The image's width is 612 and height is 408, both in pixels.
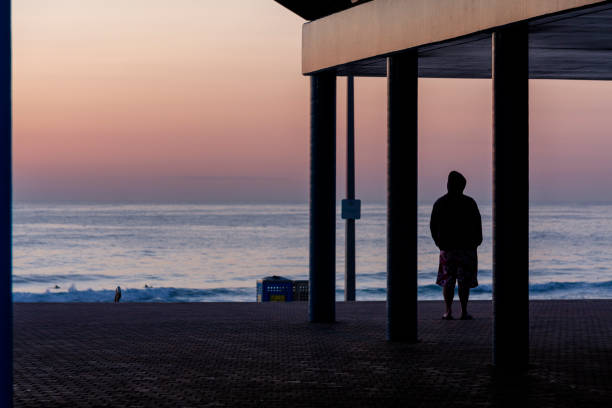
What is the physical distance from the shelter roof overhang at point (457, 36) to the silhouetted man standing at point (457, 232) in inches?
64.1

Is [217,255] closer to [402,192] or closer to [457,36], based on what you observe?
[402,192]

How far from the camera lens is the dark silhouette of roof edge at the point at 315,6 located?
40.4 feet

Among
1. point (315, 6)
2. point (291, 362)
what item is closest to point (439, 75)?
point (315, 6)

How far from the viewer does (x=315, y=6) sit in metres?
12.4

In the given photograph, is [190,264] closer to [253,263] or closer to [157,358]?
[253,263]

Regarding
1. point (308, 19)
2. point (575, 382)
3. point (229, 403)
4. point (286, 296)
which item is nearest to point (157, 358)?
point (229, 403)

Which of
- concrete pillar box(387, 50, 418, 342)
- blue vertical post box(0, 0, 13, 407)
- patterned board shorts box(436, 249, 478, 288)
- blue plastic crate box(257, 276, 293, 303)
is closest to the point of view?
blue vertical post box(0, 0, 13, 407)

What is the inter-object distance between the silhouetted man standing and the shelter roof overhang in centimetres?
163

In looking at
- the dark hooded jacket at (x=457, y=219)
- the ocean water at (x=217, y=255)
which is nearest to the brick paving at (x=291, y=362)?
the dark hooded jacket at (x=457, y=219)

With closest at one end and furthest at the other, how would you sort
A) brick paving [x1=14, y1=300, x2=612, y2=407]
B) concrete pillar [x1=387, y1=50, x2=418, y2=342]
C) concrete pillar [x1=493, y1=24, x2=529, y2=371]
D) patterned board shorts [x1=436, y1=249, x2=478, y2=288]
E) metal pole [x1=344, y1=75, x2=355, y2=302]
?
brick paving [x1=14, y1=300, x2=612, y2=407]
concrete pillar [x1=493, y1=24, x2=529, y2=371]
concrete pillar [x1=387, y1=50, x2=418, y2=342]
patterned board shorts [x1=436, y1=249, x2=478, y2=288]
metal pole [x1=344, y1=75, x2=355, y2=302]

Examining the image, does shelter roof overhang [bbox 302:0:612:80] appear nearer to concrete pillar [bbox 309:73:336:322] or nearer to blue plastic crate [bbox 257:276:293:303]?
concrete pillar [bbox 309:73:336:322]

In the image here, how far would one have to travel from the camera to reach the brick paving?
7270 millimetres

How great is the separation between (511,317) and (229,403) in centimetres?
303

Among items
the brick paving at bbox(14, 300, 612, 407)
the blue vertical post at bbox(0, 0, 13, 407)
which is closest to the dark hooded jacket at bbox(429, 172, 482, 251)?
Answer: the brick paving at bbox(14, 300, 612, 407)
